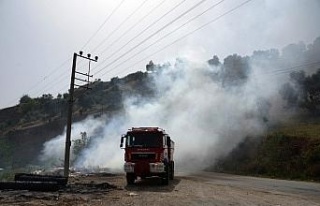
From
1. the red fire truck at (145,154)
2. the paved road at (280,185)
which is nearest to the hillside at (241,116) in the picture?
the paved road at (280,185)

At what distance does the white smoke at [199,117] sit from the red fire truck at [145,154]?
2622cm

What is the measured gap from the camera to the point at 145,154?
77.8 ft

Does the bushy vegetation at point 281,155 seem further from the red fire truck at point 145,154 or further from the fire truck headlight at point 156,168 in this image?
the fire truck headlight at point 156,168

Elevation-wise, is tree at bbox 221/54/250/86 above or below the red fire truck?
above

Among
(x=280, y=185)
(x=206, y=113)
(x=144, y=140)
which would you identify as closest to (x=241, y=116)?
(x=206, y=113)

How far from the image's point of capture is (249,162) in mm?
44531

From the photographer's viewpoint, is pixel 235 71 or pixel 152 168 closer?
pixel 152 168

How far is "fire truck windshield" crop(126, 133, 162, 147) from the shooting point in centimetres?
2397

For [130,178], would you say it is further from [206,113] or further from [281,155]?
[206,113]

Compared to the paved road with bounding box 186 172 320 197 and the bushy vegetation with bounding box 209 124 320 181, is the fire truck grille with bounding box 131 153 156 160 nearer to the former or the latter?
the paved road with bounding box 186 172 320 197

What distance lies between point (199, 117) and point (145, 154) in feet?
109

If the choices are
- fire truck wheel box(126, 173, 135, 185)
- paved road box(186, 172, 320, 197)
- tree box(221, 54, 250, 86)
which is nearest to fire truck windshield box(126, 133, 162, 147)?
fire truck wheel box(126, 173, 135, 185)

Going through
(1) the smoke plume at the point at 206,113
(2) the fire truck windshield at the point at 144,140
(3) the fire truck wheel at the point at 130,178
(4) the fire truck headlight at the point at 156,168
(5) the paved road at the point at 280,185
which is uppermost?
(1) the smoke plume at the point at 206,113

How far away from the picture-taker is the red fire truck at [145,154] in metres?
23.5
